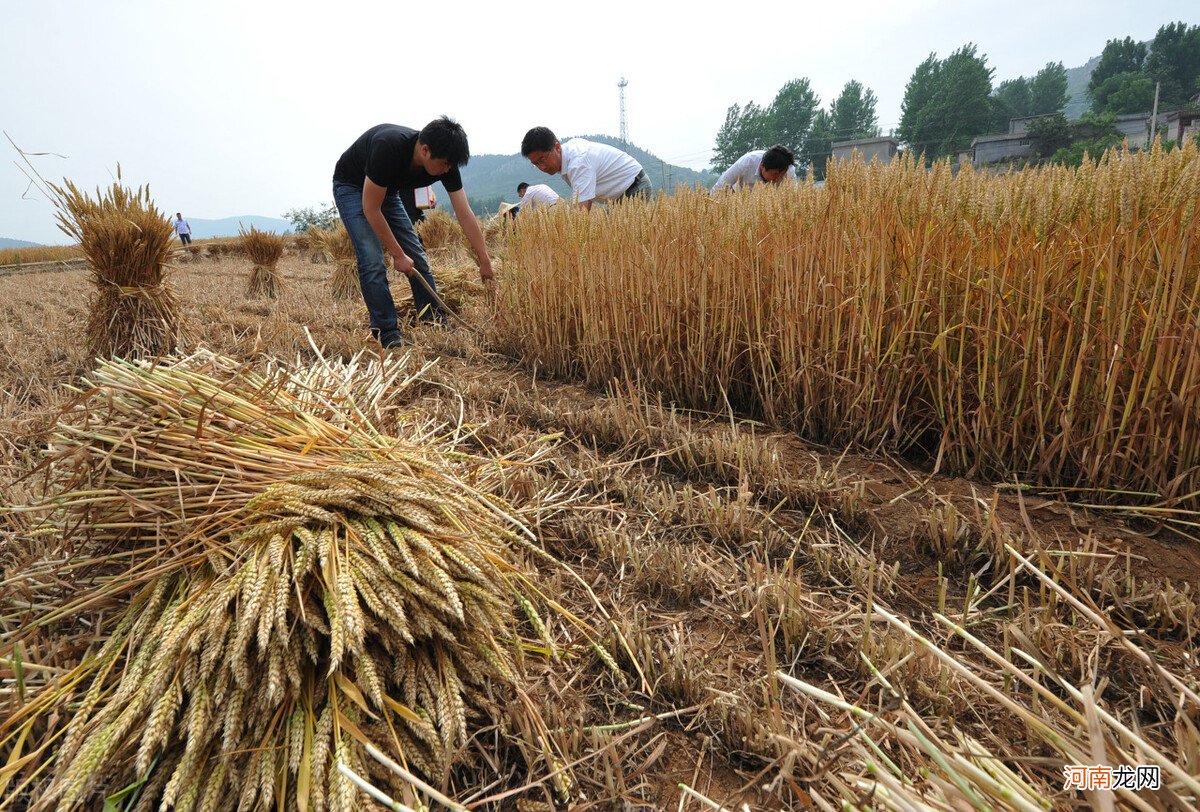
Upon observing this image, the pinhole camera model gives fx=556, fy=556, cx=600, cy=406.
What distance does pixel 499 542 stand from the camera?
4.06ft

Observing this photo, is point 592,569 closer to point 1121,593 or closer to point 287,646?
point 287,646

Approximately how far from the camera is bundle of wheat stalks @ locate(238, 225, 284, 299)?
7.15m

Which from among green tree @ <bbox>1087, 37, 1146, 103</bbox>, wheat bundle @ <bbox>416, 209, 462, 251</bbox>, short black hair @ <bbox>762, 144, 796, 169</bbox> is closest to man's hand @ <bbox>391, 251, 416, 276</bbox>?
short black hair @ <bbox>762, 144, 796, 169</bbox>

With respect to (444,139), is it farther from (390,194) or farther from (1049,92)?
(1049,92)

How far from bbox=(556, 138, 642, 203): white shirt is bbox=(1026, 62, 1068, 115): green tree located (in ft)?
267

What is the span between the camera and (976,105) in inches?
2024

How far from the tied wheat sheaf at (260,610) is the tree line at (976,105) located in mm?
42421

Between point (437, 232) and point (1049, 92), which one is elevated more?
point (1049, 92)

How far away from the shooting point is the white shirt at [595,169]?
500 cm

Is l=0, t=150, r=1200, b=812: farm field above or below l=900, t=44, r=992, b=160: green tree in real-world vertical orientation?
below

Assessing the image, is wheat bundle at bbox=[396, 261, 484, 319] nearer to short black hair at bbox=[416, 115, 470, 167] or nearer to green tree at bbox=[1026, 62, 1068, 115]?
short black hair at bbox=[416, 115, 470, 167]

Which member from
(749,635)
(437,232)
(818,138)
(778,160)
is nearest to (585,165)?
(778,160)

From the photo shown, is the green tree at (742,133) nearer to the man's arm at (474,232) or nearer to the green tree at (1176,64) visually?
the green tree at (1176,64)

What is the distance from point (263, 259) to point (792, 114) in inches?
2794
